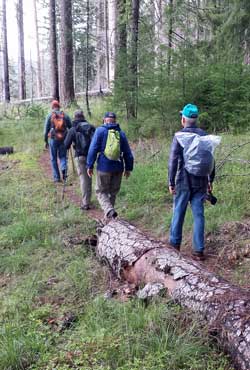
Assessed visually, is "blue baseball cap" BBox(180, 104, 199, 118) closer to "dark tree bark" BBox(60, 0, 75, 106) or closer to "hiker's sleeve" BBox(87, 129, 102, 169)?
"hiker's sleeve" BBox(87, 129, 102, 169)

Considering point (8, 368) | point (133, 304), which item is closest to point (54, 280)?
point (133, 304)

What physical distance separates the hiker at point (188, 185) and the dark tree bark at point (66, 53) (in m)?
14.1

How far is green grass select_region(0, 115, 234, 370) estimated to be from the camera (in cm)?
331

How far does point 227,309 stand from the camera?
11.6 ft

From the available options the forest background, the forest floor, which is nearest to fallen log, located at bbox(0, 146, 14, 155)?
the forest background

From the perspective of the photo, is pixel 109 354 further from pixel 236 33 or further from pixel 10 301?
pixel 236 33

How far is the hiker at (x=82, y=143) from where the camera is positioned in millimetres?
8156

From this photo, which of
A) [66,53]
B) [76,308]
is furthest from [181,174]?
[66,53]

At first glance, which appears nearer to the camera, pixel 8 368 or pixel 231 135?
pixel 8 368

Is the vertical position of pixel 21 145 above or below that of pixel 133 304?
above

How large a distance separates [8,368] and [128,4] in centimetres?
1275

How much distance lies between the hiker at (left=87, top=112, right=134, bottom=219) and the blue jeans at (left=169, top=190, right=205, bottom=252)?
4.78 ft

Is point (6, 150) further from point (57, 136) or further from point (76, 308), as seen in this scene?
point (76, 308)

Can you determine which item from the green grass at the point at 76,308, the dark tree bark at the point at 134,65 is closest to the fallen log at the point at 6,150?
the dark tree bark at the point at 134,65
